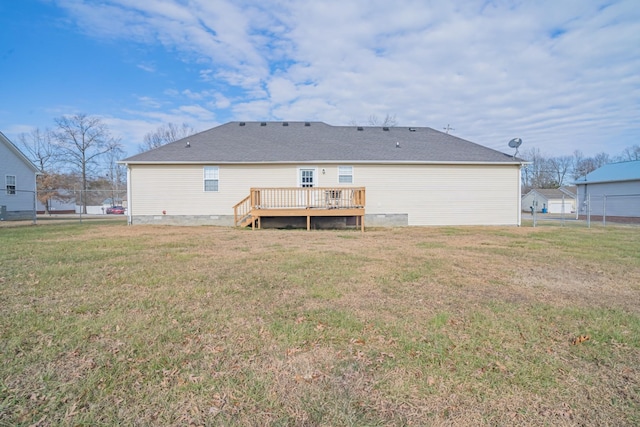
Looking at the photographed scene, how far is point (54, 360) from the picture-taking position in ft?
8.68

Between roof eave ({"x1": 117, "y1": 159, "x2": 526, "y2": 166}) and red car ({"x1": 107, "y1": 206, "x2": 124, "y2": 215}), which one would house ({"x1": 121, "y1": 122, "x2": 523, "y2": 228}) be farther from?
red car ({"x1": 107, "y1": 206, "x2": 124, "y2": 215})

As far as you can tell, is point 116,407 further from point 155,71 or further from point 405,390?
point 155,71

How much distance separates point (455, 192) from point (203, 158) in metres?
11.6

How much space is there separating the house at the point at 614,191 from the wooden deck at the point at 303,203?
1657 cm

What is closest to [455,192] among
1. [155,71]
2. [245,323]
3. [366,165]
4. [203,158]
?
[366,165]

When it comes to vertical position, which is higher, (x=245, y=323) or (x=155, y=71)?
(x=155, y=71)

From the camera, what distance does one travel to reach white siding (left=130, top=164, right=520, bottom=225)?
14227 millimetres

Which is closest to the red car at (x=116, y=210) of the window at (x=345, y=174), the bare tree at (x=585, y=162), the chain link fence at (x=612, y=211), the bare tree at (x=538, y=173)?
the window at (x=345, y=174)

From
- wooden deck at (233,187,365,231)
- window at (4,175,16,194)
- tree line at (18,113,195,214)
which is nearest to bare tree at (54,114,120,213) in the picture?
tree line at (18,113,195,214)

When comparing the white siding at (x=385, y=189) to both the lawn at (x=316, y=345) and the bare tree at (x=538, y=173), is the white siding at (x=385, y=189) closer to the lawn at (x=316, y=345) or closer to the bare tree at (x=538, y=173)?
the lawn at (x=316, y=345)

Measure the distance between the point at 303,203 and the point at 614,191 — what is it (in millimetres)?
23378

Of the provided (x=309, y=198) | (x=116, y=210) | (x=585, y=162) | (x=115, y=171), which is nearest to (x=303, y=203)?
(x=309, y=198)

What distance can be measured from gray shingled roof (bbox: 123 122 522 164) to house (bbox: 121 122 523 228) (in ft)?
0.16

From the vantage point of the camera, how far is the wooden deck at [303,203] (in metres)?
12.9
